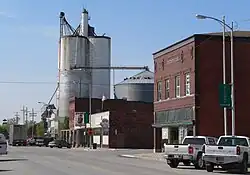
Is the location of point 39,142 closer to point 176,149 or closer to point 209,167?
point 176,149

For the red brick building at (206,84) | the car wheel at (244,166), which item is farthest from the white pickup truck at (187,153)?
the red brick building at (206,84)

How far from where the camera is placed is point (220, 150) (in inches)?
1145

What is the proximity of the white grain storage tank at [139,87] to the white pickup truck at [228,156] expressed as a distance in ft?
274

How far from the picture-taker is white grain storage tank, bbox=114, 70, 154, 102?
114 m

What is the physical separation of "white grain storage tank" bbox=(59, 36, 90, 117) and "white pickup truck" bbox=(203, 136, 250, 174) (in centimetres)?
7889

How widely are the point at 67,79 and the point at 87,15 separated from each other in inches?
533

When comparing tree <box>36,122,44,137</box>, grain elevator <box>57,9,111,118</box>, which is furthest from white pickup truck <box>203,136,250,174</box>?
tree <box>36,122,44,137</box>

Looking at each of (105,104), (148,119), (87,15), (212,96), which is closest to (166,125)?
(212,96)

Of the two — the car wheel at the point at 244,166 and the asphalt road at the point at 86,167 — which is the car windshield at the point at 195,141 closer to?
the asphalt road at the point at 86,167

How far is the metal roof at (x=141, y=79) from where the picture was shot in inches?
4473

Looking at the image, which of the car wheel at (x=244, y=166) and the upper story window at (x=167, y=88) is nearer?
the car wheel at (x=244, y=166)

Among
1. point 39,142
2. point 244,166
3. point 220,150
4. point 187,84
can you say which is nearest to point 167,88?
point 187,84

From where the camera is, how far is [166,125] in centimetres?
5475

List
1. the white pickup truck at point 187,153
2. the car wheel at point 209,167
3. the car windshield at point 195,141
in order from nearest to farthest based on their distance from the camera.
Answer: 1. the car wheel at point 209,167
2. the white pickup truck at point 187,153
3. the car windshield at point 195,141
